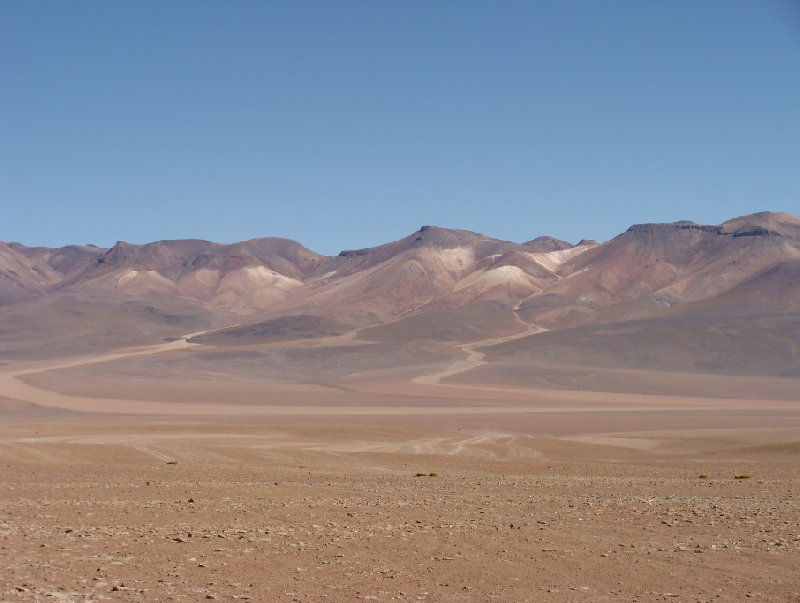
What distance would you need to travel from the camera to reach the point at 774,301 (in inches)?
5059

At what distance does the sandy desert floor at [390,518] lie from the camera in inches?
375

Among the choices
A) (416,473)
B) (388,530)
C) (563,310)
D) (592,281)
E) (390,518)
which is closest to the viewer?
(388,530)

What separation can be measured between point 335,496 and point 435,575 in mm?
6183

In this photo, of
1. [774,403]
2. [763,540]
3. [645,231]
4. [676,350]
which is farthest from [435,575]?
[645,231]

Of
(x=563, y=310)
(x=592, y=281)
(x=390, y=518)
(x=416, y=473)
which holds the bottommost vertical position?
(x=416, y=473)

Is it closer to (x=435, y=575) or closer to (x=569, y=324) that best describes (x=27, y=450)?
(x=435, y=575)

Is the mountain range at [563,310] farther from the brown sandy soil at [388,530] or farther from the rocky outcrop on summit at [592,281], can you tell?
the brown sandy soil at [388,530]

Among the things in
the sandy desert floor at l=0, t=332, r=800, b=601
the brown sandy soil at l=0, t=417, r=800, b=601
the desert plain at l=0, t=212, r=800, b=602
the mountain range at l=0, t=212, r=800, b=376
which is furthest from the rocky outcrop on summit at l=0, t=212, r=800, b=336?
the brown sandy soil at l=0, t=417, r=800, b=601

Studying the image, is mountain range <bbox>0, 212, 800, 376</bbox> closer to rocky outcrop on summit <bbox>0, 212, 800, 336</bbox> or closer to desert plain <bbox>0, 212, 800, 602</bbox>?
rocky outcrop on summit <bbox>0, 212, 800, 336</bbox>

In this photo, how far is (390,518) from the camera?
13.3m

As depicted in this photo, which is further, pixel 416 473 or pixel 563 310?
pixel 563 310

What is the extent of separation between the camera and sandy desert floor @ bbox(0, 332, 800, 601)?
31.3ft

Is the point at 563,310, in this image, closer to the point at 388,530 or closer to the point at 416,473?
the point at 416,473

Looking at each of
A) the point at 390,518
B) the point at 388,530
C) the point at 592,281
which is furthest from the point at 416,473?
the point at 592,281
